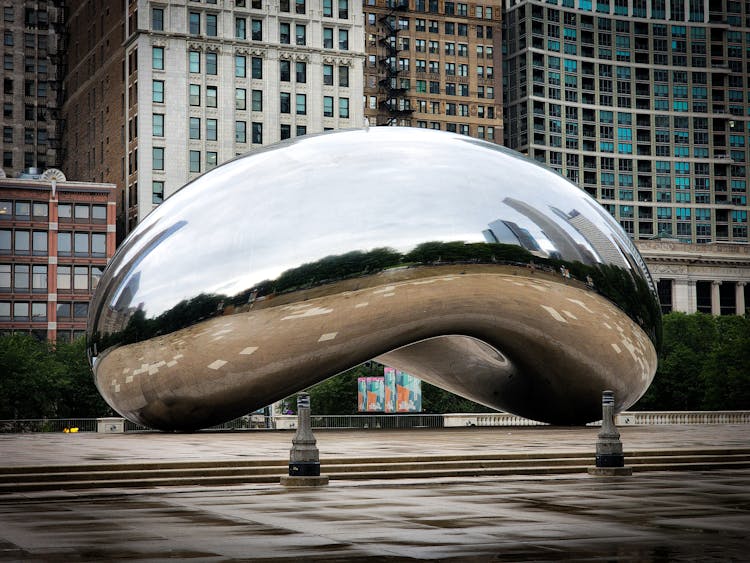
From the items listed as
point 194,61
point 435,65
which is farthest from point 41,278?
point 435,65

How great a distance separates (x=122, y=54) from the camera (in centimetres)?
10600

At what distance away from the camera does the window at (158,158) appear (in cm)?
10094

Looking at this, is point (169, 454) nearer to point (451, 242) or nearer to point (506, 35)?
point (451, 242)

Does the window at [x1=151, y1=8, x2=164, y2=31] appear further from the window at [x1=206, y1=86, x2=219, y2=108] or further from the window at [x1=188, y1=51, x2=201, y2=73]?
the window at [x1=206, y1=86, x2=219, y2=108]

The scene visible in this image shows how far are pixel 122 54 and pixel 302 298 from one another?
8877cm

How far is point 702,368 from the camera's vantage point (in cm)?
7338

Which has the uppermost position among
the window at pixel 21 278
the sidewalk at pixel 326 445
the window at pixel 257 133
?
the window at pixel 257 133

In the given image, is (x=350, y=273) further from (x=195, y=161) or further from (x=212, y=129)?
(x=212, y=129)

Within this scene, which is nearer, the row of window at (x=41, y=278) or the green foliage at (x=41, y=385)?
the green foliage at (x=41, y=385)

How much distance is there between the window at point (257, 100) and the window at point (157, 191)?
1099 centimetres

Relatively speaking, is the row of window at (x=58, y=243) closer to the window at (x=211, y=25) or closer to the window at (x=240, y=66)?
the window at (x=240, y=66)

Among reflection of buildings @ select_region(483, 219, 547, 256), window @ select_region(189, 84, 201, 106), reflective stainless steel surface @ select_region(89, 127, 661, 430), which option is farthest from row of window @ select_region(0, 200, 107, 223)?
reflection of buildings @ select_region(483, 219, 547, 256)

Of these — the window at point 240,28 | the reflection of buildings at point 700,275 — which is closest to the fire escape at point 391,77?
the reflection of buildings at point 700,275

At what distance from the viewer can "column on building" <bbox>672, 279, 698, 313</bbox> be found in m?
126
